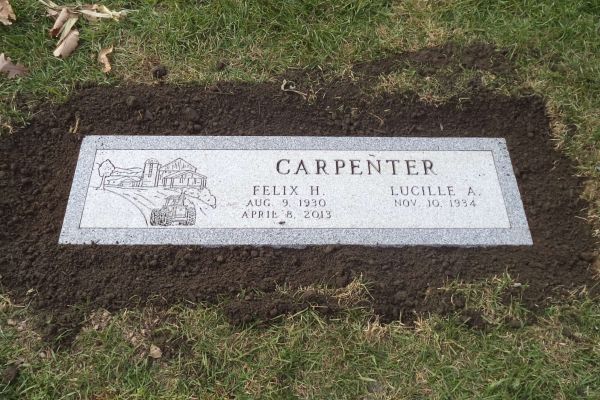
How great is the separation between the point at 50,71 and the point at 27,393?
202cm

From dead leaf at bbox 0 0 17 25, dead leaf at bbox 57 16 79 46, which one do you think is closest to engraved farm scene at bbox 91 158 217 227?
dead leaf at bbox 57 16 79 46

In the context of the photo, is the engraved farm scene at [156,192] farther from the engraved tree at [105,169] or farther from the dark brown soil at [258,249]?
the dark brown soil at [258,249]

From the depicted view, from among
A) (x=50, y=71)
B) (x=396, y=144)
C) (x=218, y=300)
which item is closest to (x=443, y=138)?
(x=396, y=144)

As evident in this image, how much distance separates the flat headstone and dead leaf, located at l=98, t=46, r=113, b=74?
1.82ft

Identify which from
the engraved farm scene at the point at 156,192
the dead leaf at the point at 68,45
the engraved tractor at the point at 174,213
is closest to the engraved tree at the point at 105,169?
the engraved farm scene at the point at 156,192

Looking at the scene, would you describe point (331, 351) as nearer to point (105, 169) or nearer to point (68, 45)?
point (105, 169)

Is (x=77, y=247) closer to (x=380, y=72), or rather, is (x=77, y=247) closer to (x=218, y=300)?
(x=218, y=300)

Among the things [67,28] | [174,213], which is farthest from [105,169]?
[67,28]

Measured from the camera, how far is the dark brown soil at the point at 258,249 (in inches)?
100.0

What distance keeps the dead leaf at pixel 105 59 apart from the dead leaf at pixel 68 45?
7.9 inches

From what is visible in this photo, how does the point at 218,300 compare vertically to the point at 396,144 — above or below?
below

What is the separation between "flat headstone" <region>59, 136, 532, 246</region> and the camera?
2707 millimetres

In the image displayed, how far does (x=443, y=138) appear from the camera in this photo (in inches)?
121

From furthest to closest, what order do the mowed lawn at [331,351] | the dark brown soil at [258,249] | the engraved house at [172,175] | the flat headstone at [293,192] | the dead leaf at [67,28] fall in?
the dead leaf at [67,28] < the engraved house at [172,175] < the flat headstone at [293,192] < the dark brown soil at [258,249] < the mowed lawn at [331,351]
